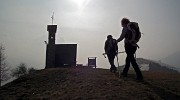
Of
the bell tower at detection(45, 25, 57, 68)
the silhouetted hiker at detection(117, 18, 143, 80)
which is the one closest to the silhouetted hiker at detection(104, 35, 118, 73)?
the silhouetted hiker at detection(117, 18, 143, 80)

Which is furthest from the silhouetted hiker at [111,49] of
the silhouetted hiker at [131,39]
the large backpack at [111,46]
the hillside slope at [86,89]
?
the hillside slope at [86,89]

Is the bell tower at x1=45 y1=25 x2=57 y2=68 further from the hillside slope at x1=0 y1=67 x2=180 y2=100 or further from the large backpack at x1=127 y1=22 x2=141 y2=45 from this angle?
the large backpack at x1=127 y1=22 x2=141 y2=45

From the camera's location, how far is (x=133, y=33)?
1237 centimetres

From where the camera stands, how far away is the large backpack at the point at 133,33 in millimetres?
12359

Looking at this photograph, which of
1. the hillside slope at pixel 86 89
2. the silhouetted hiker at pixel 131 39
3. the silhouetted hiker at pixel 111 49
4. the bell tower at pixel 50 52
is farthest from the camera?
the bell tower at pixel 50 52

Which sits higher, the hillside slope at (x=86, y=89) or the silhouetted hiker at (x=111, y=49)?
the silhouetted hiker at (x=111, y=49)

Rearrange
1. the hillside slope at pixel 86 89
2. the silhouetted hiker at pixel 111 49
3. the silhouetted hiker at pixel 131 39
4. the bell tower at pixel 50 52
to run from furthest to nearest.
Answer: the bell tower at pixel 50 52
the silhouetted hiker at pixel 111 49
the silhouetted hiker at pixel 131 39
the hillside slope at pixel 86 89

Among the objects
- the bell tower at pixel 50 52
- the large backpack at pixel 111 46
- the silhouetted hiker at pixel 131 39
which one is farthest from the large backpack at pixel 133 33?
the bell tower at pixel 50 52

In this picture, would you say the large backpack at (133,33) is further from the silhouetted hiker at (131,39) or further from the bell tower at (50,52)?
the bell tower at (50,52)

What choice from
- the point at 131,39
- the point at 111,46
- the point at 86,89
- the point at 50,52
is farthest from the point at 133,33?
the point at 50,52

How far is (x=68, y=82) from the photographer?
38.3 feet

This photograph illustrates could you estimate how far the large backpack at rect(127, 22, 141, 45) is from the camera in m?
12.4

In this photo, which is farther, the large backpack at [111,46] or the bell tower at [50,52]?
the bell tower at [50,52]

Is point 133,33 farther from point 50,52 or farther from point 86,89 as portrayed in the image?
point 50,52
